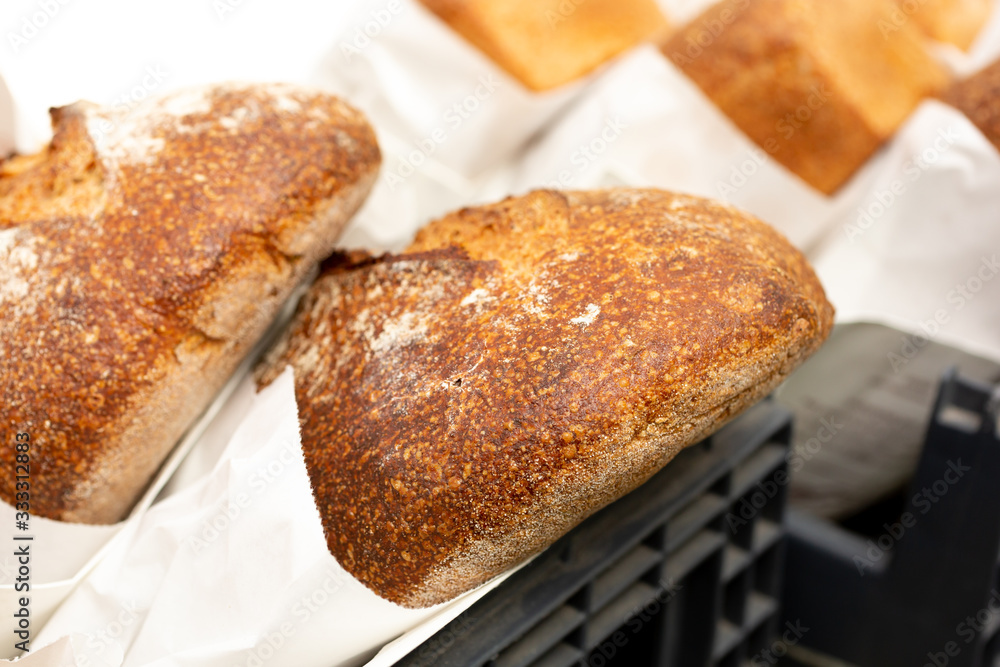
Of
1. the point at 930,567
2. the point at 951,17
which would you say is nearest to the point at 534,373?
the point at 930,567

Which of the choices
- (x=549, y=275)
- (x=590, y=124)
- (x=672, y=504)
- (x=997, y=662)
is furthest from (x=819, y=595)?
(x=590, y=124)

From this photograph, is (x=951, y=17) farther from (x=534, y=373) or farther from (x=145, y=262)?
(x=145, y=262)

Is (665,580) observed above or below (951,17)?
below

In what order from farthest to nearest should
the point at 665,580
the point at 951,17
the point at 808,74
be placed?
1. the point at 951,17
2. the point at 808,74
3. the point at 665,580

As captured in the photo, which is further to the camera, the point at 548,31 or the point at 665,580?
the point at 548,31

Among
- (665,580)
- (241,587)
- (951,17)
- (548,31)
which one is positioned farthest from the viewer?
(951,17)

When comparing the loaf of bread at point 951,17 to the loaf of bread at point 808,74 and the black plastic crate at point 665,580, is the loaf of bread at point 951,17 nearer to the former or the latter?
the loaf of bread at point 808,74

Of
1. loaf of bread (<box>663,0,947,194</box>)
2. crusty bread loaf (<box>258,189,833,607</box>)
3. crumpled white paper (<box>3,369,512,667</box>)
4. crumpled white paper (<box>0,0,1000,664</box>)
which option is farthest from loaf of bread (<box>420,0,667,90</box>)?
crumpled white paper (<box>3,369,512,667</box>)
